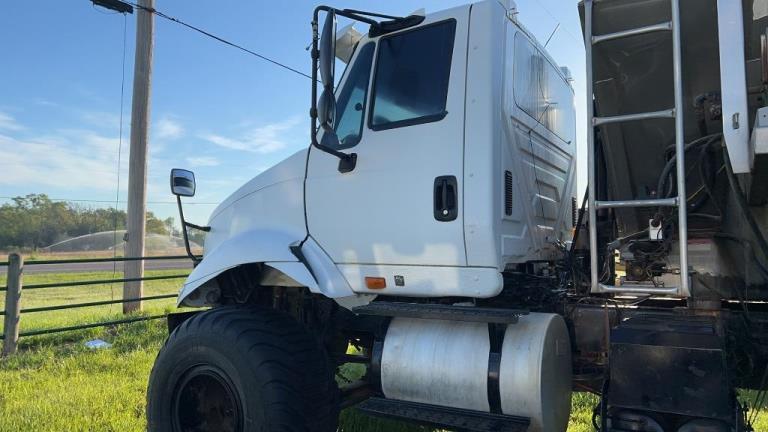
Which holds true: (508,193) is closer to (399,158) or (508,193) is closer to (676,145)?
(399,158)

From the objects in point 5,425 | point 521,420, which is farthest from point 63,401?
point 521,420

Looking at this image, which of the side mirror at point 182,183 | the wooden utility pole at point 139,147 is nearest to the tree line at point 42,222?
the wooden utility pole at point 139,147

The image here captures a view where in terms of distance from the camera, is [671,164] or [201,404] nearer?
[671,164]

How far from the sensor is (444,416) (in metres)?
2.98

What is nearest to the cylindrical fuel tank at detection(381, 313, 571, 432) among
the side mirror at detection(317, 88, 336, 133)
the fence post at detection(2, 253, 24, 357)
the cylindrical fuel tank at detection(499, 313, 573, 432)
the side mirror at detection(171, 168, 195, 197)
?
the cylindrical fuel tank at detection(499, 313, 573, 432)

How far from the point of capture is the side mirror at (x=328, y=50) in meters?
2.90

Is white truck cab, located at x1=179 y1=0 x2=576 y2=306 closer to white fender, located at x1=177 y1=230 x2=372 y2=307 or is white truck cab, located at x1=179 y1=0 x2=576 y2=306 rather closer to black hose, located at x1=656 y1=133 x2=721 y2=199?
white fender, located at x1=177 y1=230 x2=372 y2=307

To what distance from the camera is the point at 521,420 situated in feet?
9.34

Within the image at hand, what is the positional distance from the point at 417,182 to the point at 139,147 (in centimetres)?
734

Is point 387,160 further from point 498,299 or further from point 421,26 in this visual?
point 498,299

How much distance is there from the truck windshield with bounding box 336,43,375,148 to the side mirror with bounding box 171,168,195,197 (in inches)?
48.0

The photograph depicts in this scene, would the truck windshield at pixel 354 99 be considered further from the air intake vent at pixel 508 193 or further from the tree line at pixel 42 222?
the tree line at pixel 42 222

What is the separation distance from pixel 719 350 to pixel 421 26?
2.37 m

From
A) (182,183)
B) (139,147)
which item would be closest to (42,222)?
(139,147)
